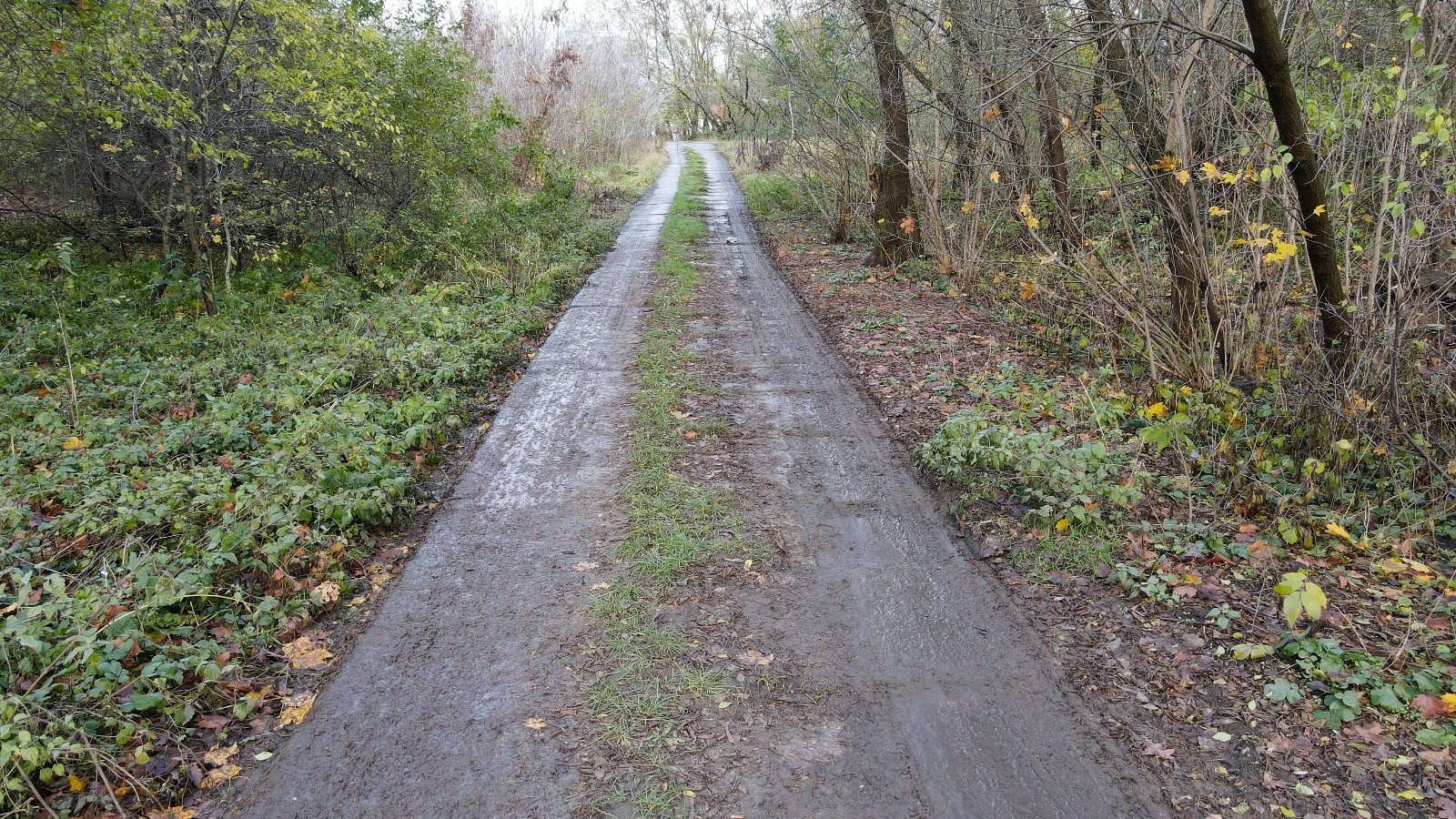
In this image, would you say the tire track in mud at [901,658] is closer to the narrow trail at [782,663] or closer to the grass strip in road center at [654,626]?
the narrow trail at [782,663]

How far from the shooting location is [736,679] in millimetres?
3562

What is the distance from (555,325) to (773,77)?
7.98 m

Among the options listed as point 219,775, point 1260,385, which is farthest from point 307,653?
point 1260,385

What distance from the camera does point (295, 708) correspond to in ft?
11.5

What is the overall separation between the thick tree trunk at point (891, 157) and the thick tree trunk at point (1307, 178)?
672 centimetres

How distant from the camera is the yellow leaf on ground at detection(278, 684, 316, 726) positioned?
342 cm

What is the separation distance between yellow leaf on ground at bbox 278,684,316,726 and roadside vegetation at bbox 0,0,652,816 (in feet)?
0.06

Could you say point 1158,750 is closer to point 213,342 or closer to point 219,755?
point 219,755

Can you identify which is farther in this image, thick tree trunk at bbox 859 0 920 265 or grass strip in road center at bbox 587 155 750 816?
thick tree trunk at bbox 859 0 920 265

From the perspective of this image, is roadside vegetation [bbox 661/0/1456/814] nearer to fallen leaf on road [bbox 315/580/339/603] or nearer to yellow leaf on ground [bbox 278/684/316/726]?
yellow leaf on ground [bbox 278/684/316/726]

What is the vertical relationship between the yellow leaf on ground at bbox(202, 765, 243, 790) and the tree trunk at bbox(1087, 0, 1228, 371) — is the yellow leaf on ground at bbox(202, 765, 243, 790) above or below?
below

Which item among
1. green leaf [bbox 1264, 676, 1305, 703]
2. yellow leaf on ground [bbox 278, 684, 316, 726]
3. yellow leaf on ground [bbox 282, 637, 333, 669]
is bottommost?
A: yellow leaf on ground [bbox 278, 684, 316, 726]

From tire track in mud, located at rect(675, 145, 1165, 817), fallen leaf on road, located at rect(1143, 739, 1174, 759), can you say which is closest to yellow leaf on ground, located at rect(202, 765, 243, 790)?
tire track in mud, located at rect(675, 145, 1165, 817)

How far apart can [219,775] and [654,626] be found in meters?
1.85
